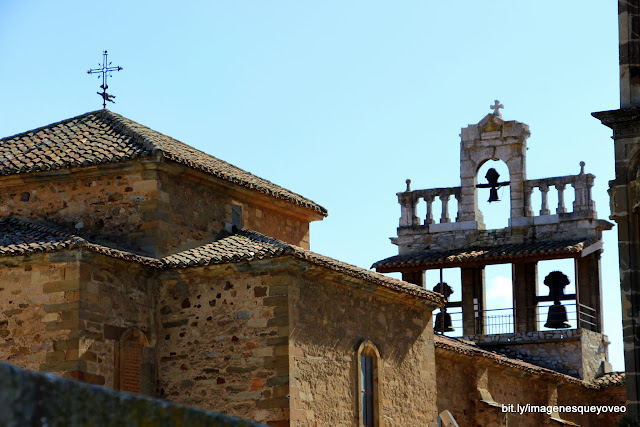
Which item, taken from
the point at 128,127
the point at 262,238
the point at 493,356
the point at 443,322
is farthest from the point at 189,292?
the point at 443,322

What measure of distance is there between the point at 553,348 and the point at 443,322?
2953mm

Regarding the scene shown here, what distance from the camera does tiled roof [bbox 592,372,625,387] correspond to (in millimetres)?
30344

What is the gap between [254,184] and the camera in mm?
19703

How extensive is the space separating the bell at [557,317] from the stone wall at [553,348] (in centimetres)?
31

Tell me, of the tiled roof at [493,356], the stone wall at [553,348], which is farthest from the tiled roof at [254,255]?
the stone wall at [553,348]

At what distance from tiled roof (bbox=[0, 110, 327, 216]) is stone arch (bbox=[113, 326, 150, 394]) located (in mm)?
2771

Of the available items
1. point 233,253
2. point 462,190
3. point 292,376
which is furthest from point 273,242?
point 462,190

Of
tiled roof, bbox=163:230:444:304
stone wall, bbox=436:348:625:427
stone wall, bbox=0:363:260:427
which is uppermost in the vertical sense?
tiled roof, bbox=163:230:444:304

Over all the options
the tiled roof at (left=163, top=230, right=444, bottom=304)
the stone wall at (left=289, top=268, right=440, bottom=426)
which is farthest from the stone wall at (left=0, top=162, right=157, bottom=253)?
the stone wall at (left=289, top=268, right=440, bottom=426)

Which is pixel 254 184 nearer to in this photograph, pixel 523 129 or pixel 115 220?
pixel 115 220

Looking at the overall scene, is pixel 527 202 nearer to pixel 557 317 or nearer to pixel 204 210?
pixel 557 317

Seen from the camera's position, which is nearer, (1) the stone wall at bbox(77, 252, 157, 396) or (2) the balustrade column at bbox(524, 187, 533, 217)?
(1) the stone wall at bbox(77, 252, 157, 396)

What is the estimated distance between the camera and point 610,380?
3059cm

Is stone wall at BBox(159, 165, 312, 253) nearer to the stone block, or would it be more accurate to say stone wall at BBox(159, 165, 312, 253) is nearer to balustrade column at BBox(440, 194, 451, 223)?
the stone block
